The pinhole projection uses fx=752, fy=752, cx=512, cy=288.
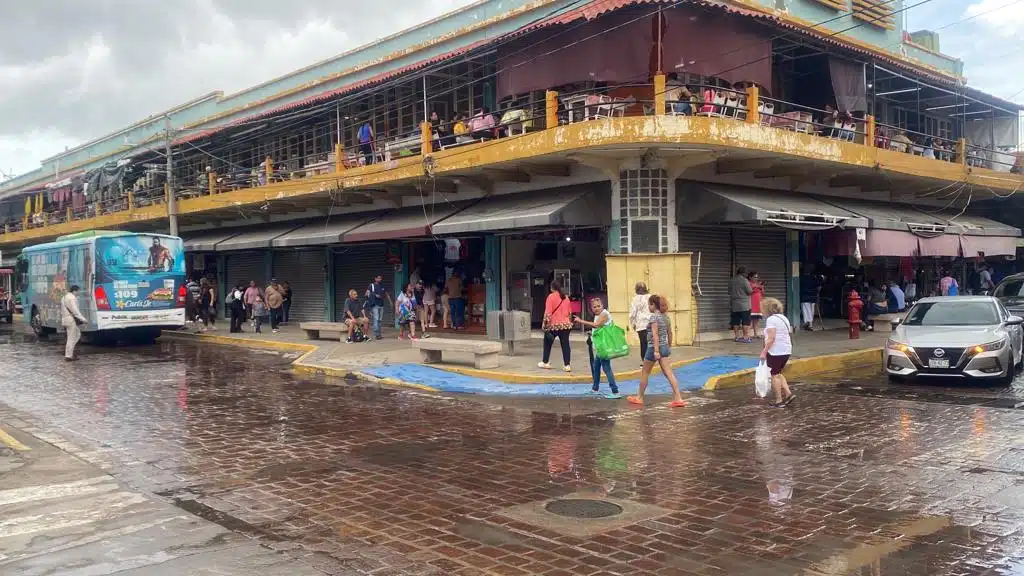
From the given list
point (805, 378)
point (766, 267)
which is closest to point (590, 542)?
point (805, 378)

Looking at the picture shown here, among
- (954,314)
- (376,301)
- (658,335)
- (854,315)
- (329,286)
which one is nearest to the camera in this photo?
(658,335)

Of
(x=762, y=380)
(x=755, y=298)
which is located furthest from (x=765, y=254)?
(x=762, y=380)

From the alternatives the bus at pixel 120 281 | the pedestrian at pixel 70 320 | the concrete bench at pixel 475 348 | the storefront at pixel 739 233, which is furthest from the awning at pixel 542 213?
the bus at pixel 120 281

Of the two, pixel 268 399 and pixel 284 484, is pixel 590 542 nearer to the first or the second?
pixel 284 484

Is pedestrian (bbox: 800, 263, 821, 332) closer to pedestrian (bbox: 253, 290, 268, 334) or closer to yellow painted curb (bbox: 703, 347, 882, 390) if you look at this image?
yellow painted curb (bbox: 703, 347, 882, 390)

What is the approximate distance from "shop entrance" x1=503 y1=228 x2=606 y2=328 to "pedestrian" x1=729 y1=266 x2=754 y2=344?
324 cm

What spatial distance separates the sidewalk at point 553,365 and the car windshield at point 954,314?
6.88ft

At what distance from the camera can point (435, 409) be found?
1093 cm

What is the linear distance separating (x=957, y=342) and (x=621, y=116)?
7672 mm

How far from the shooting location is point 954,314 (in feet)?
42.7

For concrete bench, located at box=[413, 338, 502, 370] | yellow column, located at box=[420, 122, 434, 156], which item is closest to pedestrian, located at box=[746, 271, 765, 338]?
concrete bench, located at box=[413, 338, 502, 370]

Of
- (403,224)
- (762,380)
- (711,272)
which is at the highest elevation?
(403,224)

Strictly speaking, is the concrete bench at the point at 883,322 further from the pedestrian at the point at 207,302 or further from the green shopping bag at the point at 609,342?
the pedestrian at the point at 207,302

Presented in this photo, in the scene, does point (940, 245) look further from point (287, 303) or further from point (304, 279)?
point (287, 303)
